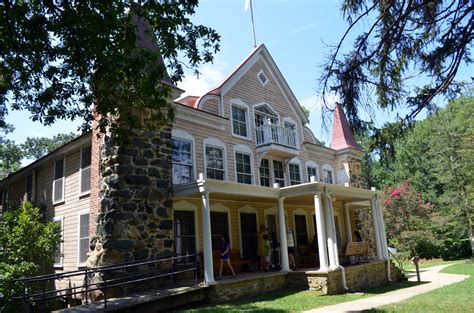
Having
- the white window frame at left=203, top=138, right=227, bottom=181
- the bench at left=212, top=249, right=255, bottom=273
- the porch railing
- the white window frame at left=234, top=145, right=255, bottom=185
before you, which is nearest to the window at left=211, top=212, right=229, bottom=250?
the bench at left=212, top=249, right=255, bottom=273

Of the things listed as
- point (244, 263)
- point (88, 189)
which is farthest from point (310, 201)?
point (88, 189)

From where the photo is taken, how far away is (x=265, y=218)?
57.8ft

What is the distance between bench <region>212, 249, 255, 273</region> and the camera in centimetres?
1453

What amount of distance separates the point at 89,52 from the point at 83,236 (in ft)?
27.7

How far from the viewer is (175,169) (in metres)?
14.0

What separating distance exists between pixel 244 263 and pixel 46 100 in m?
9.25

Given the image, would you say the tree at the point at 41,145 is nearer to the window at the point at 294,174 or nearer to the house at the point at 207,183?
the house at the point at 207,183

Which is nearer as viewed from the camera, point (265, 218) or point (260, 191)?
point (260, 191)

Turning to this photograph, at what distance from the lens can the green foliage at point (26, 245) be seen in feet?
42.4

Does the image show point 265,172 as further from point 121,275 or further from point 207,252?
point 121,275

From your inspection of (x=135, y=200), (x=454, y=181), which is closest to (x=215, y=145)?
(x=135, y=200)

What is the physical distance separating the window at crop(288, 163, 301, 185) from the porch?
44.8 inches

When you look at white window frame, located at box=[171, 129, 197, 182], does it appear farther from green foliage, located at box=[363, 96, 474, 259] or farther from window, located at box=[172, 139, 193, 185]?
green foliage, located at box=[363, 96, 474, 259]

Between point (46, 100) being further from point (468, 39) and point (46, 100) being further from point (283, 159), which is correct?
point (283, 159)
